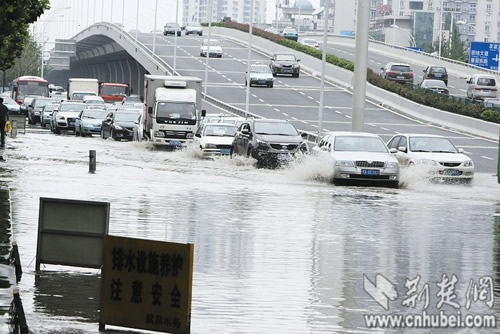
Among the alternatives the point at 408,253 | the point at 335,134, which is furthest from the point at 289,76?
the point at 408,253

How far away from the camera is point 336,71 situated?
87.1 m

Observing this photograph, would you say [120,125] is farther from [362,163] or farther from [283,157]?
[362,163]

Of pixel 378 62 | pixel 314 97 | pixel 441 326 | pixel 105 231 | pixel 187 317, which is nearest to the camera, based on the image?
pixel 187 317

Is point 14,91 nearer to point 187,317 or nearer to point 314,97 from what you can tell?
point 314,97

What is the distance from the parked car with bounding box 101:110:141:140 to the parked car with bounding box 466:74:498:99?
27946 mm

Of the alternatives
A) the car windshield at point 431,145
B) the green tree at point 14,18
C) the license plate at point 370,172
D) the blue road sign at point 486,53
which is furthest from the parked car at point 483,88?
the license plate at point 370,172

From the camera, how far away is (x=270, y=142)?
117 ft

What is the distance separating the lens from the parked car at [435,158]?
32438 millimetres

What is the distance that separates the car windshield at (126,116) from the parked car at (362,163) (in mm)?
25193

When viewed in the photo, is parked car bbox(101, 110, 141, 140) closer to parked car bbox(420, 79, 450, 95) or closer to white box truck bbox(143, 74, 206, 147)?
white box truck bbox(143, 74, 206, 147)

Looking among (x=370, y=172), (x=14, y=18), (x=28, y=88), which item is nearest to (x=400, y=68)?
(x=28, y=88)

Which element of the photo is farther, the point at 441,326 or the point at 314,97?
the point at 314,97

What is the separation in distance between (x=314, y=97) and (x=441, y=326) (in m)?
66.7

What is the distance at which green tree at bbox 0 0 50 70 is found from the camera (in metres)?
17.4
